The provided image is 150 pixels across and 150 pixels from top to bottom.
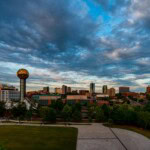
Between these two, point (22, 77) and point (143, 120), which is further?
point (22, 77)

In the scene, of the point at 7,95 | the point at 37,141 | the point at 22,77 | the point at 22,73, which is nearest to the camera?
the point at 37,141

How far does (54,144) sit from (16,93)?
100m

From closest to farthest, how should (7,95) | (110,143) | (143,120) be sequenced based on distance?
(110,143) → (143,120) → (7,95)

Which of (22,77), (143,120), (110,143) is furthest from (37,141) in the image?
(22,77)

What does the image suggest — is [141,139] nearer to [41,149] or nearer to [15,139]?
[41,149]

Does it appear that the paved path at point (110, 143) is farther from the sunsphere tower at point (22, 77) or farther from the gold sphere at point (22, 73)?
the sunsphere tower at point (22, 77)

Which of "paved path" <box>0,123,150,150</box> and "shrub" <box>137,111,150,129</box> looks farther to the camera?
"shrub" <box>137,111,150,129</box>

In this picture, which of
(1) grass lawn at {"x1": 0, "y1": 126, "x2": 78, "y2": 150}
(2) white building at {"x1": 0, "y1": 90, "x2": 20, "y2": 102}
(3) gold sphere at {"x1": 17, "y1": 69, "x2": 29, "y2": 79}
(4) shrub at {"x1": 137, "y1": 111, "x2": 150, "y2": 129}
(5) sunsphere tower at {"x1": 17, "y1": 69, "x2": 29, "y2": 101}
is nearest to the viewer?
(1) grass lawn at {"x1": 0, "y1": 126, "x2": 78, "y2": 150}

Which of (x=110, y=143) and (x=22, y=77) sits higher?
(x=22, y=77)

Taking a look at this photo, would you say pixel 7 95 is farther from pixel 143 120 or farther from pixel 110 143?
pixel 110 143

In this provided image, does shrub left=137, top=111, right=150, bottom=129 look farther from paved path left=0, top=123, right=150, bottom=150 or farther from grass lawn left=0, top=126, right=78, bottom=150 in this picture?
grass lawn left=0, top=126, right=78, bottom=150

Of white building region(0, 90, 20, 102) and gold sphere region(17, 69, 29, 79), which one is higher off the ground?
gold sphere region(17, 69, 29, 79)

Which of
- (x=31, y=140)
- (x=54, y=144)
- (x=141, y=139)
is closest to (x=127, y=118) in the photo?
(x=141, y=139)

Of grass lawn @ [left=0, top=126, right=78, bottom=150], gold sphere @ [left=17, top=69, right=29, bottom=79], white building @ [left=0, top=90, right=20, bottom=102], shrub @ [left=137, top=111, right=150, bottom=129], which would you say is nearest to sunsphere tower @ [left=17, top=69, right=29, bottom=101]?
gold sphere @ [left=17, top=69, right=29, bottom=79]
